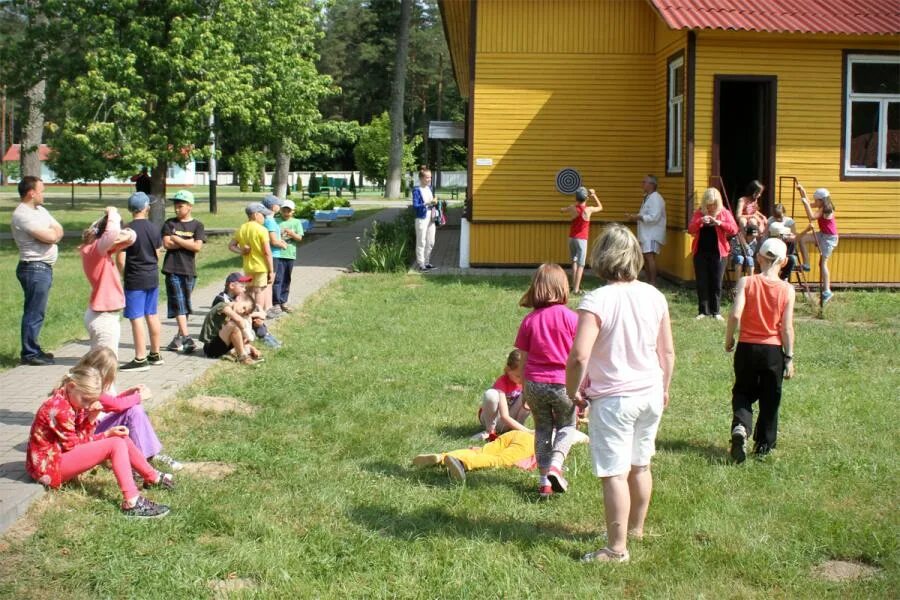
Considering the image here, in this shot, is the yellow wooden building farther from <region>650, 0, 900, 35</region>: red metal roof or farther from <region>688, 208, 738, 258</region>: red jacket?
<region>688, 208, 738, 258</region>: red jacket

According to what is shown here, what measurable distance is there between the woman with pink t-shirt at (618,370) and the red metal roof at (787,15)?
38.2ft

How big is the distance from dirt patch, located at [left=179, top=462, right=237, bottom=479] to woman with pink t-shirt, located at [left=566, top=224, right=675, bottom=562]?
2677mm

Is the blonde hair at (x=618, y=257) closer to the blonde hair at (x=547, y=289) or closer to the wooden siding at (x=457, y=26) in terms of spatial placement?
the blonde hair at (x=547, y=289)

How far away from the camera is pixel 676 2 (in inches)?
661

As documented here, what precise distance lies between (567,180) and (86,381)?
14.1 metres

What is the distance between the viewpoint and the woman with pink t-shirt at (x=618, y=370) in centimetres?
525

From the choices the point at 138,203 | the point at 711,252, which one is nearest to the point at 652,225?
the point at 711,252

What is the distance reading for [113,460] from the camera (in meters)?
6.11

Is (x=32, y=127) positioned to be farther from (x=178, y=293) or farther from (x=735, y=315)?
(x=735, y=315)

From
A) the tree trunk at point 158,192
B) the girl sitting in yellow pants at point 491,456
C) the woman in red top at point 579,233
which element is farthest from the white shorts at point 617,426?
the tree trunk at point 158,192

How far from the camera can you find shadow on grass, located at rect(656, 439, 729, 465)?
7.29 meters

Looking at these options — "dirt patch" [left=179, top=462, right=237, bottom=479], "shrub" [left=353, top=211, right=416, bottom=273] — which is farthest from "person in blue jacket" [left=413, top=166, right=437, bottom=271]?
"dirt patch" [left=179, top=462, right=237, bottom=479]

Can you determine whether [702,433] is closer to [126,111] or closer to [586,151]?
[586,151]

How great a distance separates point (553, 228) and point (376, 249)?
330cm
